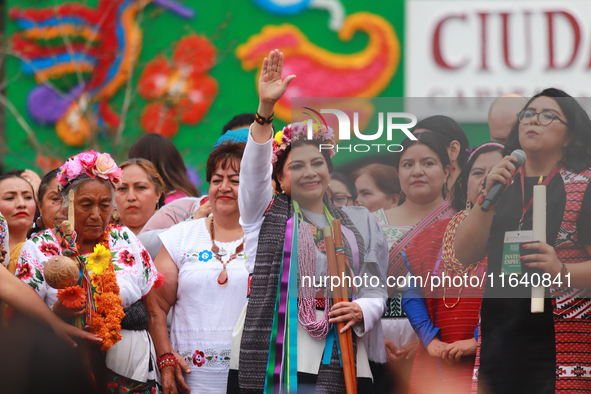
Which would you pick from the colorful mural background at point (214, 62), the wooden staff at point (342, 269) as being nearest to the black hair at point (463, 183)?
the wooden staff at point (342, 269)

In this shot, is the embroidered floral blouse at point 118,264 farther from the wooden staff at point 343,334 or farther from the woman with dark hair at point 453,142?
the woman with dark hair at point 453,142

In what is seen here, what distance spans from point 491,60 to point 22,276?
733cm

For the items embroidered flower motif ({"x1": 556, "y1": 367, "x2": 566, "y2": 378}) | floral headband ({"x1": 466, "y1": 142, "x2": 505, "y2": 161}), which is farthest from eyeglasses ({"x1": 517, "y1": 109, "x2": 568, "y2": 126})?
embroidered flower motif ({"x1": 556, "y1": 367, "x2": 566, "y2": 378})

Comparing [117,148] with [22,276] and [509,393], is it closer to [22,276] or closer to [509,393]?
[22,276]

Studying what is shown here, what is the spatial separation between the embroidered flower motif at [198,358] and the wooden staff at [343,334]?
80 centimetres

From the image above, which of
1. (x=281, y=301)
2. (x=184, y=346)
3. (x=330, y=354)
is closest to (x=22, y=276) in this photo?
(x=184, y=346)

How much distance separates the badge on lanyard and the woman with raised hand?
6.95 feet

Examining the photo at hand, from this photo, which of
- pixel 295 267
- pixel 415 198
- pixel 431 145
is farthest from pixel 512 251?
pixel 295 267

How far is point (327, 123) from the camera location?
3.11 metres

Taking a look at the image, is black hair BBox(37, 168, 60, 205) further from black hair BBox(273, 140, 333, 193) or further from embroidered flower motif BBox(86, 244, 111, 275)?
black hair BBox(273, 140, 333, 193)

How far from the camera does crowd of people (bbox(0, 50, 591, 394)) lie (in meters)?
2.87

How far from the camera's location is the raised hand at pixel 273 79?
9.50 ft

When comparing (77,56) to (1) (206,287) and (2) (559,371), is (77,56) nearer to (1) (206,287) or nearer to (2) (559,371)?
(1) (206,287)

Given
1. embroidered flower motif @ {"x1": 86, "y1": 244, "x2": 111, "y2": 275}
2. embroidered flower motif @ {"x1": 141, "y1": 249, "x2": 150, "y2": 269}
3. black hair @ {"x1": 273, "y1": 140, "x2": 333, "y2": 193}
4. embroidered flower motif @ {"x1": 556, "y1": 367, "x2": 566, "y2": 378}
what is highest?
black hair @ {"x1": 273, "y1": 140, "x2": 333, "y2": 193}
